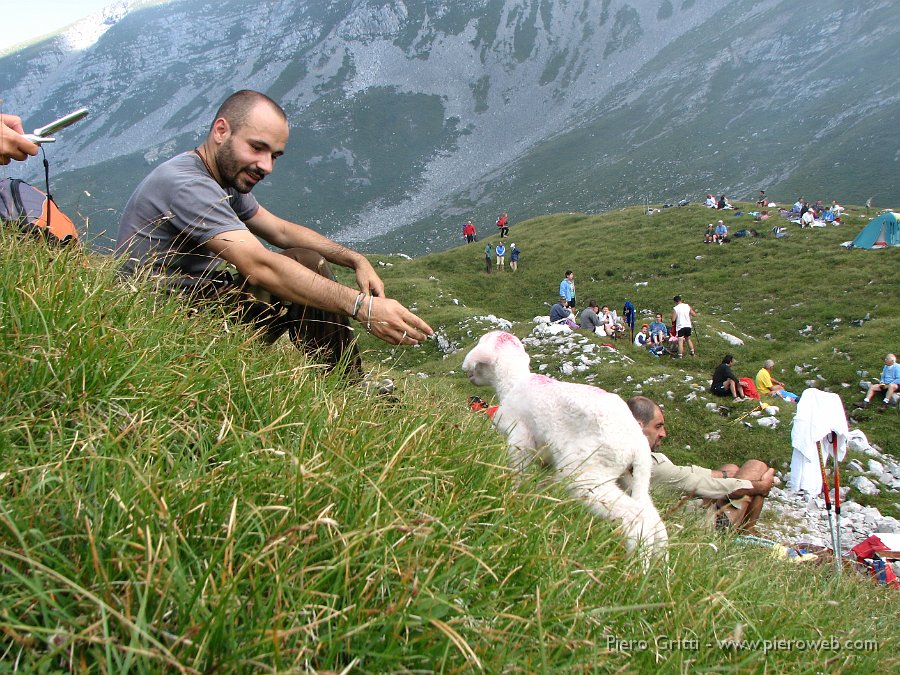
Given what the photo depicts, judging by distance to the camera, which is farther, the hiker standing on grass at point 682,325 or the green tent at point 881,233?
the green tent at point 881,233

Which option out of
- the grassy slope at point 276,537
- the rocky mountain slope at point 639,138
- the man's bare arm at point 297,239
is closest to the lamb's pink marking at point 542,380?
the grassy slope at point 276,537

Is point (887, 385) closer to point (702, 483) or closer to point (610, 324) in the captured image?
point (610, 324)

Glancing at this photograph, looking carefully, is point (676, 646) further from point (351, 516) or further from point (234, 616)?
point (234, 616)

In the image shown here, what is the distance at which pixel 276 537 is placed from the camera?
1.59m

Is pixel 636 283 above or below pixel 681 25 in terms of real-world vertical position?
below

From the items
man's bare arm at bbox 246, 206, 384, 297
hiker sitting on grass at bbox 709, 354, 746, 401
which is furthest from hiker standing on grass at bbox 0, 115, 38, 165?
hiker sitting on grass at bbox 709, 354, 746, 401

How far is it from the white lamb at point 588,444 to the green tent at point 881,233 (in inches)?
1403

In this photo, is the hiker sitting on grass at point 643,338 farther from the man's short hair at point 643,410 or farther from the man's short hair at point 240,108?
the man's short hair at point 240,108

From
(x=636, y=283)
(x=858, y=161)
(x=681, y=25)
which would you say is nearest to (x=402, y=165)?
(x=681, y=25)

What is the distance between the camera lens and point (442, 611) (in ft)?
4.98

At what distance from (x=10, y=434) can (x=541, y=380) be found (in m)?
2.37

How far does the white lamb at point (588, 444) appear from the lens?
110 inches

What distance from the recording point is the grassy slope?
1.33 m

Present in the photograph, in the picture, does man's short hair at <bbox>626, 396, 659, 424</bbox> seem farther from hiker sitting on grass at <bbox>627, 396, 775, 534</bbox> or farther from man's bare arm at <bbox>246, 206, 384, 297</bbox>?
man's bare arm at <bbox>246, 206, 384, 297</bbox>
